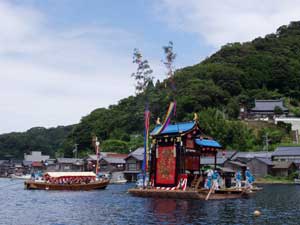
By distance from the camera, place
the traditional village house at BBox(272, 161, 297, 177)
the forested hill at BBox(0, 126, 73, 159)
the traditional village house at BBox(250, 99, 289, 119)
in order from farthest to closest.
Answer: the forested hill at BBox(0, 126, 73, 159) → the traditional village house at BBox(250, 99, 289, 119) → the traditional village house at BBox(272, 161, 297, 177)

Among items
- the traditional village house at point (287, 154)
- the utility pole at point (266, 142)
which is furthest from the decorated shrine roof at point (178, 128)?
the utility pole at point (266, 142)

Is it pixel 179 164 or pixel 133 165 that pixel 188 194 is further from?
pixel 133 165

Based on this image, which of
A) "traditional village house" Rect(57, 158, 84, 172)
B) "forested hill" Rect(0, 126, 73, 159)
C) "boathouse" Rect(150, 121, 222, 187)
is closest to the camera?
"boathouse" Rect(150, 121, 222, 187)

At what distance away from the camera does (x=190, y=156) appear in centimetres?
4375

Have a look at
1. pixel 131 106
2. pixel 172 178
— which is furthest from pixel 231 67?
pixel 172 178

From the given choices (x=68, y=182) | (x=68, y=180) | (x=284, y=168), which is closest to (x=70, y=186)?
(x=68, y=182)

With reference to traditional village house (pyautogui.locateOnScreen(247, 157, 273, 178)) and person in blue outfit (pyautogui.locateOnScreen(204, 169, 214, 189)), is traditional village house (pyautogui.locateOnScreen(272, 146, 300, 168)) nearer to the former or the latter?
traditional village house (pyautogui.locateOnScreen(247, 157, 273, 178))

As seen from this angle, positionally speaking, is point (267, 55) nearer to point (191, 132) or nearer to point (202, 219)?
point (191, 132)

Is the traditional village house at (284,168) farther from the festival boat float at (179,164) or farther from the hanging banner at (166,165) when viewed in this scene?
the hanging banner at (166,165)

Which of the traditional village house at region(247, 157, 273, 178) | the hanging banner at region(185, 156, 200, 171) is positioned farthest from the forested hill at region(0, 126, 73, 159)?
the hanging banner at region(185, 156, 200, 171)

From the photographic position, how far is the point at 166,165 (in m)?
42.0

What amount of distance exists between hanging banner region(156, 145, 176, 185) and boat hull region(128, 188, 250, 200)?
154 centimetres

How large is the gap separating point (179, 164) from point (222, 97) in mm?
69553

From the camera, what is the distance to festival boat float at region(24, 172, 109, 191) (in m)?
56.7
